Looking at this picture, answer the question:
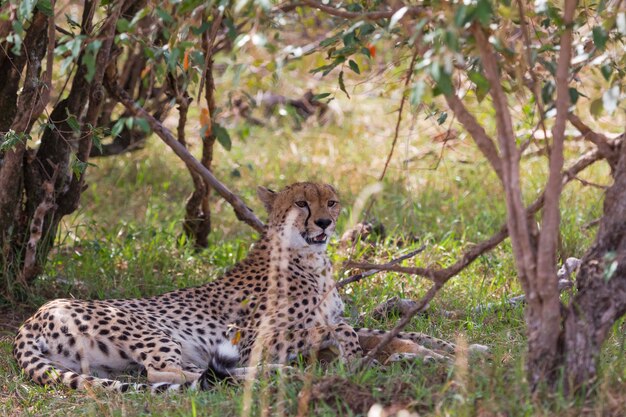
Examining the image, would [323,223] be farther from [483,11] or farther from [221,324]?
[483,11]

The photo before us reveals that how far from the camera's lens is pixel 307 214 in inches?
187

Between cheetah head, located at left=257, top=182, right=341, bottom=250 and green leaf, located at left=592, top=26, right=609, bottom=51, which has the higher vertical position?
green leaf, located at left=592, top=26, right=609, bottom=51

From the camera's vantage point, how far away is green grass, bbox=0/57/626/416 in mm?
3277

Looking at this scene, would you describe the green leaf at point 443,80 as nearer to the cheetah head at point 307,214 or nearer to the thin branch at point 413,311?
the thin branch at point 413,311

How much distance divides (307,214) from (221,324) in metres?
0.66

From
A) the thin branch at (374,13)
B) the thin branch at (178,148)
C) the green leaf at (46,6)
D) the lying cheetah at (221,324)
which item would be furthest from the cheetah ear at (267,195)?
the thin branch at (374,13)

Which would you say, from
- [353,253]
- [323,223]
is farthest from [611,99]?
[353,253]

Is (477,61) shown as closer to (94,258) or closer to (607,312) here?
(607,312)

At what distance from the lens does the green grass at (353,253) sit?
3.28 meters

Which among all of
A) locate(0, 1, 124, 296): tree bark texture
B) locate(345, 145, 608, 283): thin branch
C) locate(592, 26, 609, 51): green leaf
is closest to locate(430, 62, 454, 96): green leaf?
locate(592, 26, 609, 51): green leaf

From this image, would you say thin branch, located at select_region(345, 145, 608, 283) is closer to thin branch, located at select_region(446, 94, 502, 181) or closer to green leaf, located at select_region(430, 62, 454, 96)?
thin branch, located at select_region(446, 94, 502, 181)

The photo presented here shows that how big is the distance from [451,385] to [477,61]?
3.96 ft

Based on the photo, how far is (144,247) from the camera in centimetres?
566

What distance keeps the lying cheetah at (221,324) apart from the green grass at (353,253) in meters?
0.19
